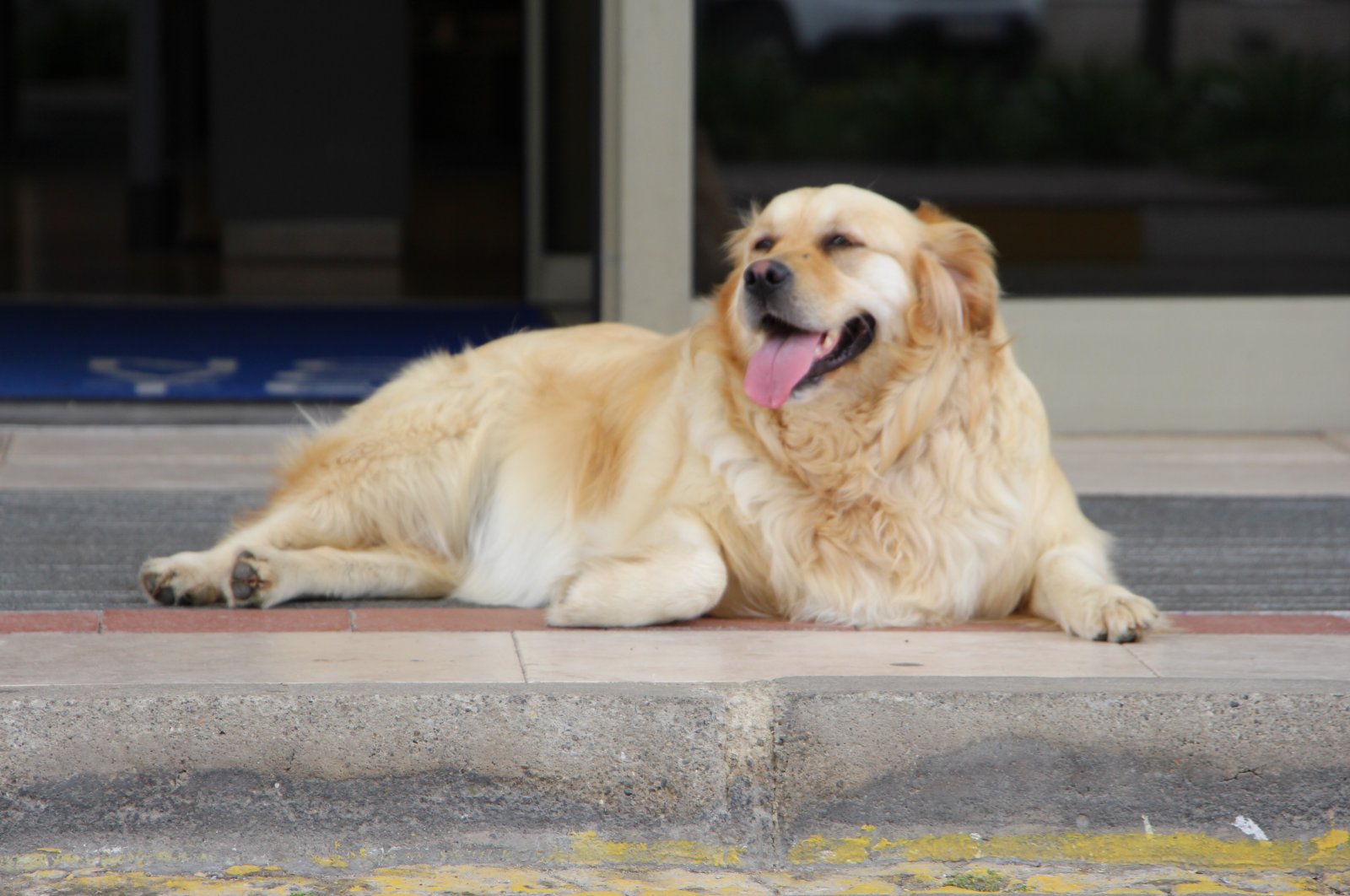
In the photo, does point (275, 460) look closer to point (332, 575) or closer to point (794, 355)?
point (332, 575)

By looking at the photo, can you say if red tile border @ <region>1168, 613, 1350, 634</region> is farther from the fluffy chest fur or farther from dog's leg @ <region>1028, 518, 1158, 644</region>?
the fluffy chest fur

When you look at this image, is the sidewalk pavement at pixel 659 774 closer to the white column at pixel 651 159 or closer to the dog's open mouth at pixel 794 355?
the dog's open mouth at pixel 794 355

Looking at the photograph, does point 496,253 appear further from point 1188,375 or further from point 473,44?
point 473,44

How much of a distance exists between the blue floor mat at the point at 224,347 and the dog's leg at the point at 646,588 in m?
3.32

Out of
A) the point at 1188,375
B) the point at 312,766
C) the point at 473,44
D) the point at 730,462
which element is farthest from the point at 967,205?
the point at 473,44

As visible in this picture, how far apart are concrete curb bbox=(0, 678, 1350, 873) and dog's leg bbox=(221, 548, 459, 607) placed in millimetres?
974

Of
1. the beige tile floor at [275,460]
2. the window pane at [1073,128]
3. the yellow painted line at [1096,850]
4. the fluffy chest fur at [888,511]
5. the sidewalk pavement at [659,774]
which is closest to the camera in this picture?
the sidewalk pavement at [659,774]

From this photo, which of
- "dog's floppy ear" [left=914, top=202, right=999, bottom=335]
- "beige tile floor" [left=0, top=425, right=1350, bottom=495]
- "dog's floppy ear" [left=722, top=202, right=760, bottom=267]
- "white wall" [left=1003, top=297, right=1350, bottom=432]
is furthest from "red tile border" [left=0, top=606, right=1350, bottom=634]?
"white wall" [left=1003, top=297, right=1350, bottom=432]

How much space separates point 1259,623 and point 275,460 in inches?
137

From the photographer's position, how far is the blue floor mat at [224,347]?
7.40m

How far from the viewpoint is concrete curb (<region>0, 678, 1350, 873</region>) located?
10.8 ft

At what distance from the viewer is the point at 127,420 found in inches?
270

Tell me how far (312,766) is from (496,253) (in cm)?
1012

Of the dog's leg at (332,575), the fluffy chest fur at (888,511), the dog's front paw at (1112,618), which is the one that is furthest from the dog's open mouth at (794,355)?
the dog's leg at (332,575)
